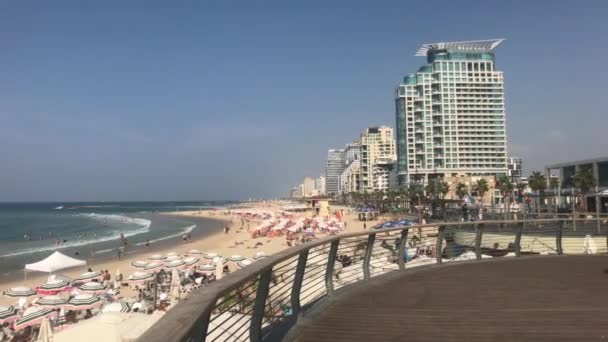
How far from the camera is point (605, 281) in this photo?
20.4 feet

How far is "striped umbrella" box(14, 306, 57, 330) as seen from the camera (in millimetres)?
13566

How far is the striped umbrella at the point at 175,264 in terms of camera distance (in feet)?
71.6

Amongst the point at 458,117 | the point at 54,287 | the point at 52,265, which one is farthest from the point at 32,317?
the point at 458,117

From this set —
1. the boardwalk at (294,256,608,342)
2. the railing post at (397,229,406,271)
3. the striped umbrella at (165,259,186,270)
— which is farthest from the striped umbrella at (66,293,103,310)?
the boardwalk at (294,256,608,342)

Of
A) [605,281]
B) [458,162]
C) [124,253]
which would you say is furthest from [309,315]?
[458,162]

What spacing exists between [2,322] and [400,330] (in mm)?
15057

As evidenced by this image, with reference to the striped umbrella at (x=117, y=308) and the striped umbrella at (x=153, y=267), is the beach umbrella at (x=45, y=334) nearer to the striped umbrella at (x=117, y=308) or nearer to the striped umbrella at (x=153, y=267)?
the striped umbrella at (x=117, y=308)

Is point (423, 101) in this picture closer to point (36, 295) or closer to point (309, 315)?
point (36, 295)

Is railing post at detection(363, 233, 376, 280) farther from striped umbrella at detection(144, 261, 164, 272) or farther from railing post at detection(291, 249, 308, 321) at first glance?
striped umbrella at detection(144, 261, 164, 272)

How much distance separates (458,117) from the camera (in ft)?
331

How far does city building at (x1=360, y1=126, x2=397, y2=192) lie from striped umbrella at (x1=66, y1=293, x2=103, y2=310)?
418ft

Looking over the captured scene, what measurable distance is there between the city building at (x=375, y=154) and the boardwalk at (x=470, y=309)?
135m

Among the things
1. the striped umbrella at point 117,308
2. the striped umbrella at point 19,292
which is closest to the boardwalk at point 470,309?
the striped umbrella at point 117,308

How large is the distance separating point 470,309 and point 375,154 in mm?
155941
